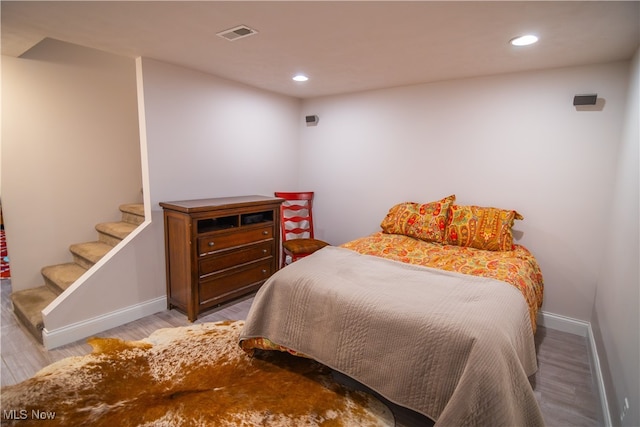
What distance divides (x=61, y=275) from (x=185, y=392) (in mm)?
1974

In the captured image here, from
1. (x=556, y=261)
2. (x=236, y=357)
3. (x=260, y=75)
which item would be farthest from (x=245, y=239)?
(x=556, y=261)

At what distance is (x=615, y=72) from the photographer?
2.50 metres

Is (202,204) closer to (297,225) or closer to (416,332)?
(297,225)

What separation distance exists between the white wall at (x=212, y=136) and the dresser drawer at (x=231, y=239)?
566 millimetres

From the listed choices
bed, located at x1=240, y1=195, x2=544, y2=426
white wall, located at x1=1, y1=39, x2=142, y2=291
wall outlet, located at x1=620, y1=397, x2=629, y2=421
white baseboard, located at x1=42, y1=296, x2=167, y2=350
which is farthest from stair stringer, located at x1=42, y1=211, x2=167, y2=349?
wall outlet, located at x1=620, y1=397, x2=629, y2=421

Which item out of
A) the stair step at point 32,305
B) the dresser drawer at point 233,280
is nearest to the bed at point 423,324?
the dresser drawer at point 233,280

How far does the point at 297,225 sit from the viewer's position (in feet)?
14.5

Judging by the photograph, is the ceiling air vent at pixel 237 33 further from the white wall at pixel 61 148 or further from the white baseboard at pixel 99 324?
the white baseboard at pixel 99 324

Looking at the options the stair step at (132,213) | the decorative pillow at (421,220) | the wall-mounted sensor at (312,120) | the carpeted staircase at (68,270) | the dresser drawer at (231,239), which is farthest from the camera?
the wall-mounted sensor at (312,120)

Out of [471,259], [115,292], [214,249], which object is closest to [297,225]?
[214,249]

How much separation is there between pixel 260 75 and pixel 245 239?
1.62m

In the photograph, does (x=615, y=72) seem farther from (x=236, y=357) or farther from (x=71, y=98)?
(x=71, y=98)

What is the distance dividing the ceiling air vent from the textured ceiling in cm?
5

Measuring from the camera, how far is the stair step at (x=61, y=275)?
287 cm
